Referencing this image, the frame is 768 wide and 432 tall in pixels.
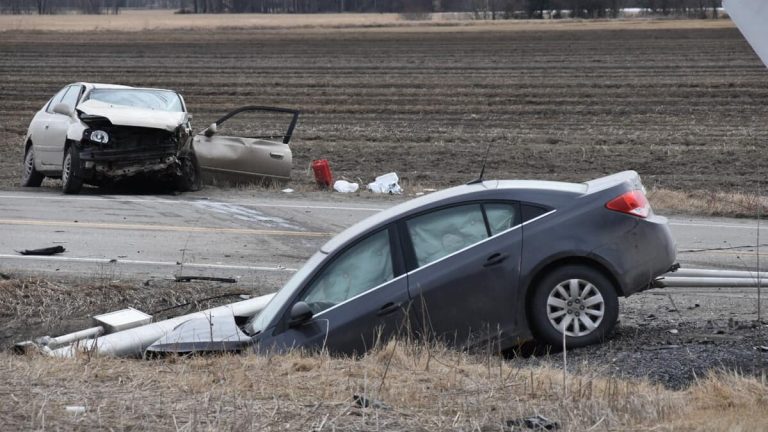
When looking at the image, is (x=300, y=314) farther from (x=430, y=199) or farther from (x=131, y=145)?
(x=131, y=145)

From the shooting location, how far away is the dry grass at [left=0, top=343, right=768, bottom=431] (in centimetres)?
514

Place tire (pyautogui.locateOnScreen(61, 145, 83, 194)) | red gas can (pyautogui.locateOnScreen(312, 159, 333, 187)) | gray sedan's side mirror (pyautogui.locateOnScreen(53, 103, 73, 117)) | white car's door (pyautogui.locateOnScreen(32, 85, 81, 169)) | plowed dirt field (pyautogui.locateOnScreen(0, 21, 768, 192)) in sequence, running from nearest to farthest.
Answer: tire (pyautogui.locateOnScreen(61, 145, 83, 194)) → gray sedan's side mirror (pyautogui.locateOnScreen(53, 103, 73, 117)) → white car's door (pyautogui.locateOnScreen(32, 85, 81, 169)) → red gas can (pyautogui.locateOnScreen(312, 159, 333, 187)) → plowed dirt field (pyautogui.locateOnScreen(0, 21, 768, 192))

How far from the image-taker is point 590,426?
507 cm

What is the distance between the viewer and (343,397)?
18.6ft

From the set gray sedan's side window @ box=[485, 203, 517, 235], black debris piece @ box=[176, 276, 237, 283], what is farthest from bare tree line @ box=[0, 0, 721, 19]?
gray sedan's side window @ box=[485, 203, 517, 235]

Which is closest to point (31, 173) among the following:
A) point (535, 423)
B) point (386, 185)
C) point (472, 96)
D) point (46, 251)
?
point (386, 185)

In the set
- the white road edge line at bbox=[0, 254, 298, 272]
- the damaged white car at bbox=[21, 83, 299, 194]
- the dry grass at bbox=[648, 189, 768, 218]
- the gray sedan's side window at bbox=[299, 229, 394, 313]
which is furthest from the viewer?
the damaged white car at bbox=[21, 83, 299, 194]

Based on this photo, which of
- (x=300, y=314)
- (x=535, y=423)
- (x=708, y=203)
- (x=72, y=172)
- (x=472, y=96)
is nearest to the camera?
(x=535, y=423)

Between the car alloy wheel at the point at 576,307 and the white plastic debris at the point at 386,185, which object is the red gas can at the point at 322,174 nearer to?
the white plastic debris at the point at 386,185

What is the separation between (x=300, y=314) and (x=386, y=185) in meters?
9.42

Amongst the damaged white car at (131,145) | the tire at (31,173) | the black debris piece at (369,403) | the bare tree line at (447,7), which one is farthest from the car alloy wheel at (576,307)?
the bare tree line at (447,7)

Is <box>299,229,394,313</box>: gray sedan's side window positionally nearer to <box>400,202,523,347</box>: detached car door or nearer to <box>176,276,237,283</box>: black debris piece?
<box>400,202,523,347</box>: detached car door

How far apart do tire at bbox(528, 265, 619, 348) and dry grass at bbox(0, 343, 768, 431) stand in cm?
116

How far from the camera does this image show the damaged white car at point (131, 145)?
16.0m
